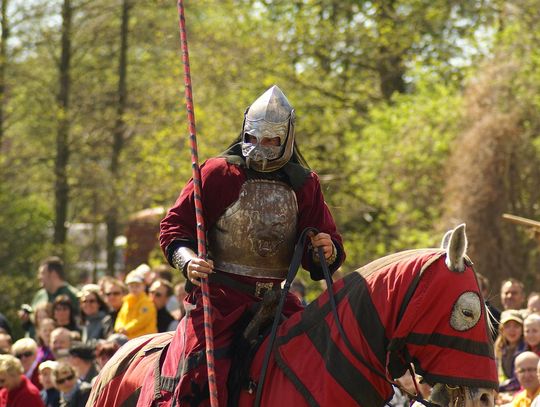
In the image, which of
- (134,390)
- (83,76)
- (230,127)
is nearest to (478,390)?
(134,390)

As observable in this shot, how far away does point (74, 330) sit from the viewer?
517 inches

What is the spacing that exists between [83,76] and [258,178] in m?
18.9

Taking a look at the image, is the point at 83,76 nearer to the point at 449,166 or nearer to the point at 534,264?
the point at 449,166

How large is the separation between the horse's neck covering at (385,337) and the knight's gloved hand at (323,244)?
1.29 ft

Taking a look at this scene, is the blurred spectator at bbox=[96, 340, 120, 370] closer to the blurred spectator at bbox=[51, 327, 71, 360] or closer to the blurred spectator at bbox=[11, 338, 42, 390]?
the blurred spectator at bbox=[51, 327, 71, 360]

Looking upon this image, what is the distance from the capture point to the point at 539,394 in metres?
8.57

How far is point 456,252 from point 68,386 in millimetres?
5545

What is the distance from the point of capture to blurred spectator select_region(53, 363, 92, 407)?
10.2 metres

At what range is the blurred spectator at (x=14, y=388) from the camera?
33.0 feet

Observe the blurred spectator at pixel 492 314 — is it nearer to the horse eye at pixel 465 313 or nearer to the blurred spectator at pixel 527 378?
the horse eye at pixel 465 313

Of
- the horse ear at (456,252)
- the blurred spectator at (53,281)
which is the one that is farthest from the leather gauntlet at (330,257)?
the blurred spectator at (53,281)

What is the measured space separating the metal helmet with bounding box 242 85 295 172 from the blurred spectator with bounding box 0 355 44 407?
4416 mm

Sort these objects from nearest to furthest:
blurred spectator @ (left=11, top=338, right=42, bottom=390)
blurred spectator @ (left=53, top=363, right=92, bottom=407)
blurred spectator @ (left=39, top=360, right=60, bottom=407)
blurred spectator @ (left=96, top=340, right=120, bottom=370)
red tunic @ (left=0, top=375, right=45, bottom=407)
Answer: red tunic @ (left=0, top=375, right=45, bottom=407) < blurred spectator @ (left=53, top=363, right=92, bottom=407) < blurred spectator @ (left=96, top=340, right=120, bottom=370) < blurred spectator @ (left=39, top=360, right=60, bottom=407) < blurred spectator @ (left=11, top=338, right=42, bottom=390)

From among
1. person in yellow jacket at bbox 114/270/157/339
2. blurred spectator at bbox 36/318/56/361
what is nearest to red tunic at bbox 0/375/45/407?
blurred spectator at bbox 36/318/56/361
